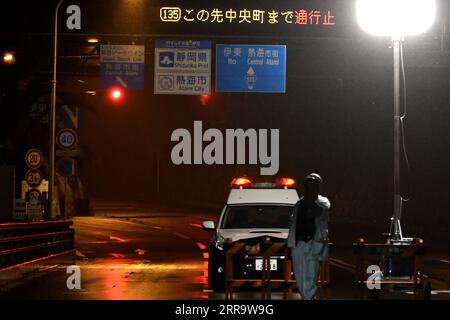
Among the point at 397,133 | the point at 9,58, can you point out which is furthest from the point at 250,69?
the point at 397,133

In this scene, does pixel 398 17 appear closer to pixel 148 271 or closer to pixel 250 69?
pixel 148 271

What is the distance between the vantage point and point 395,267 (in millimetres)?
14617

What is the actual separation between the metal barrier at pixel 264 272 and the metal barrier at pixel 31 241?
6.03 m

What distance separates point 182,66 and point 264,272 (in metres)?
20.2

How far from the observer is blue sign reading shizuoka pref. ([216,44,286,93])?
33.9 meters

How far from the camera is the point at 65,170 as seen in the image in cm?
2967

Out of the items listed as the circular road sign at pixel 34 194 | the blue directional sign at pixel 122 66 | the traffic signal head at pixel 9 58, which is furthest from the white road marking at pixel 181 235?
the traffic signal head at pixel 9 58

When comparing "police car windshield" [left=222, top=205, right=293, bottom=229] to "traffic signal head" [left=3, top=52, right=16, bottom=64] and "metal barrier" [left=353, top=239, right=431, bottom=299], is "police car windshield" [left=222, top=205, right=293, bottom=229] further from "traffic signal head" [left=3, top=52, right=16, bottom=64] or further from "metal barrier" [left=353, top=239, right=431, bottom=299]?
"traffic signal head" [left=3, top=52, right=16, bottom=64]

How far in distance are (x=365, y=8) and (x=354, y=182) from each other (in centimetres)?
3908

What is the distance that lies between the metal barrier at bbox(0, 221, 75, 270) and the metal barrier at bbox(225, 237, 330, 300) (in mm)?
6032

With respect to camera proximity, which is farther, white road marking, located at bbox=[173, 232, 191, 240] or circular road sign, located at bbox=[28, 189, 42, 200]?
white road marking, located at bbox=[173, 232, 191, 240]

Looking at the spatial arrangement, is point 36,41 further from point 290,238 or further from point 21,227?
point 290,238

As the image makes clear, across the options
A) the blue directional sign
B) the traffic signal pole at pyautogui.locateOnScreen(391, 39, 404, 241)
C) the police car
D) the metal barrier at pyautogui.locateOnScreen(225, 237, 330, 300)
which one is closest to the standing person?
the metal barrier at pyautogui.locateOnScreen(225, 237, 330, 300)
